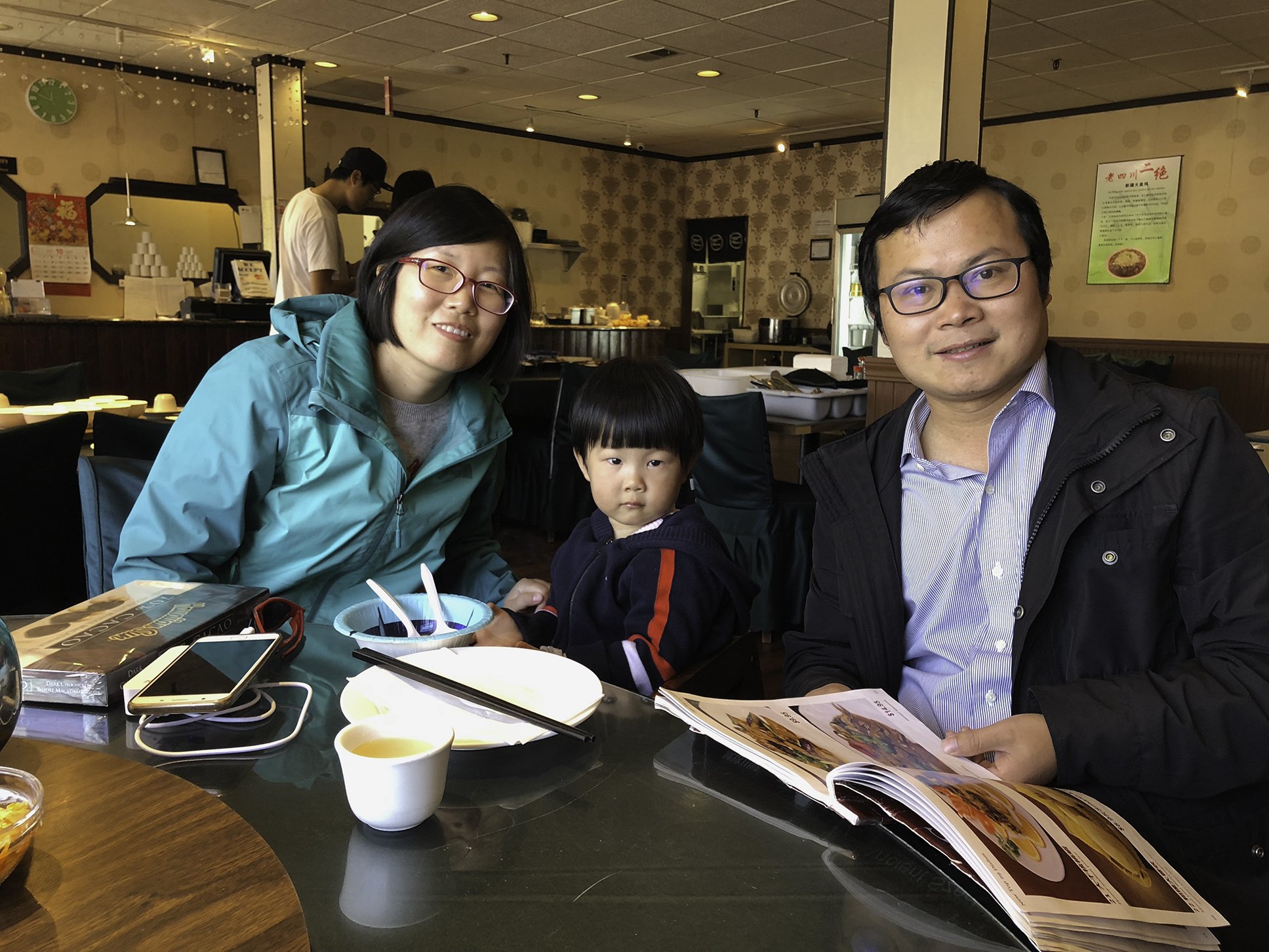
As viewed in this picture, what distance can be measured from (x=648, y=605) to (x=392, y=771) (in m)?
0.90

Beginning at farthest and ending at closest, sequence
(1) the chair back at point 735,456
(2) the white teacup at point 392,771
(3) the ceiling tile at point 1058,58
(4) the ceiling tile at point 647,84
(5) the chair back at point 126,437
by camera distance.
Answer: (4) the ceiling tile at point 647,84, (3) the ceiling tile at point 1058,58, (1) the chair back at point 735,456, (5) the chair back at point 126,437, (2) the white teacup at point 392,771

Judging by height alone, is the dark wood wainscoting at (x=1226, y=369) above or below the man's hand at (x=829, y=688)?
above

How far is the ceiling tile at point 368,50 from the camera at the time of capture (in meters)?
6.96

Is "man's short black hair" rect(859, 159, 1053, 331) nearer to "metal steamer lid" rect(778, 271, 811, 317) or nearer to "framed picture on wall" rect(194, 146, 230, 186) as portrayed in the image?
"framed picture on wall" rect(194, 146, 230, 186)

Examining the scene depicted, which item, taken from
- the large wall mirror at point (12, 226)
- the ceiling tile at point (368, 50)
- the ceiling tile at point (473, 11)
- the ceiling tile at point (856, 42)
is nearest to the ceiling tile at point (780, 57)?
the ceiling tile at point (856, 42)

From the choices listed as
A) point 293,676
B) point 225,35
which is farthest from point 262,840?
point 225,35

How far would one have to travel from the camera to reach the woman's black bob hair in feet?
5.40

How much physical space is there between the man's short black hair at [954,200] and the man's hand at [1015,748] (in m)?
0.65

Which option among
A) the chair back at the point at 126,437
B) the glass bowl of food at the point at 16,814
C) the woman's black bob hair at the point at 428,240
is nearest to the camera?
the glass bowl of food at the point at 16,814

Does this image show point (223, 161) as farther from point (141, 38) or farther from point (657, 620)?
point (657, 620)

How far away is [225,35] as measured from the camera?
6898 mm

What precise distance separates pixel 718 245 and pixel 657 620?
1097cm

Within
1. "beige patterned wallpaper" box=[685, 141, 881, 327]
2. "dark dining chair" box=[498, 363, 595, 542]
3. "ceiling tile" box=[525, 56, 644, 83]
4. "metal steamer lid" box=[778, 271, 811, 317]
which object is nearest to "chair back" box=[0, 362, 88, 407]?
"dark dining chair" box=[498, 363, 595, 542]

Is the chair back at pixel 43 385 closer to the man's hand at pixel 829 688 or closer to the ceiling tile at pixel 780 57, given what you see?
the man's hand at pixel 829 688
